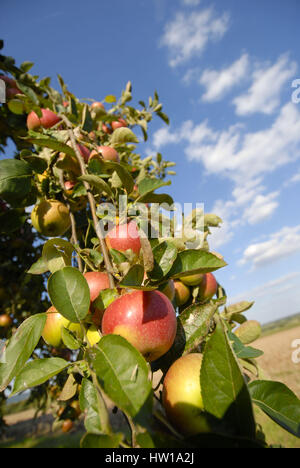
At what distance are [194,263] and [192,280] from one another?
1.36ft

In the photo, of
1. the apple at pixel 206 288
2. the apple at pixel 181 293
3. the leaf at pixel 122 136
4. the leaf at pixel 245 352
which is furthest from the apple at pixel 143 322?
the leaf at pixel 122 136

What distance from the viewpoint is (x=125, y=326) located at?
21.3 inches

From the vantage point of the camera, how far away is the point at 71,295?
606mm

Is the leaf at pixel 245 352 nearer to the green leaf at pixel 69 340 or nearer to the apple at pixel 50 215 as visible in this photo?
the green leaf at pixel 69 340

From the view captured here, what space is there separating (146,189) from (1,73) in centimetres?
144

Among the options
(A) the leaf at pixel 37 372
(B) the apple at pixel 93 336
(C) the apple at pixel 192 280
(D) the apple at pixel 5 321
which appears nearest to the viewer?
(A) the leaf at pixel 37 372

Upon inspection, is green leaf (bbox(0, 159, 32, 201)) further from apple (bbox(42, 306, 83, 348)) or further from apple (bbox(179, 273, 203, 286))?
apple (bbox(179, 273, 203, 286))

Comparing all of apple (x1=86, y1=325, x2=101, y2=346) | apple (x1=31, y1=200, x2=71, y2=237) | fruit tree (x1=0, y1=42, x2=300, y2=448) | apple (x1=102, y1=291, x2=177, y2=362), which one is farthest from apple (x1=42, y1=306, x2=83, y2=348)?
apple (x1=31, y1=200, x2=71, y2=237)

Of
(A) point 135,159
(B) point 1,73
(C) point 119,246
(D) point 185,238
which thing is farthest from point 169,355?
(B) point 1,73

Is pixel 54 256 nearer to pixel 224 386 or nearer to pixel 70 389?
pixel 70 389

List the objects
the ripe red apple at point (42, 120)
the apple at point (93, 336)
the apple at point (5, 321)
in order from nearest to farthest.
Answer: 1. the apple at point (93, 336)
2. the ripe red apple at point (42, 120)
3. the apple at point (5, 321)

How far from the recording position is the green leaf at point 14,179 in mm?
843

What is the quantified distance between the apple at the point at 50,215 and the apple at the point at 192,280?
51cm
